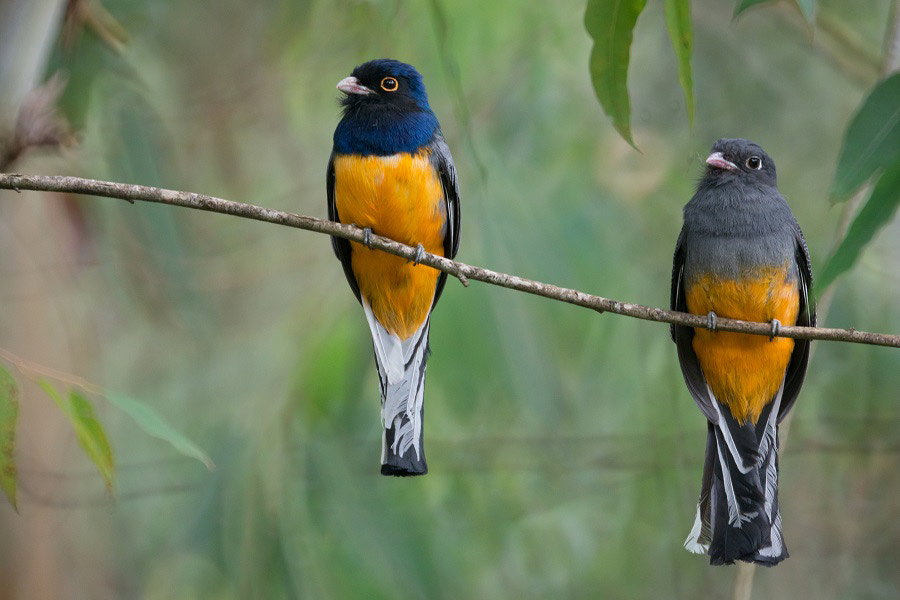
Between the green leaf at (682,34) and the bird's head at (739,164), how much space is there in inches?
33.7

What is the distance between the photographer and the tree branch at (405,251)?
2.36 m

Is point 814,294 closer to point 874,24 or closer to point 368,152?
point 368,152

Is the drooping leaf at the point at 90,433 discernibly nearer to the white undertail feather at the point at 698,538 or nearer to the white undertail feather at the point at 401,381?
the white undertail feather at the point at 401,381

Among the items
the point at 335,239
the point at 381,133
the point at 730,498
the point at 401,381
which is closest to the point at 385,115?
the point at 381,133

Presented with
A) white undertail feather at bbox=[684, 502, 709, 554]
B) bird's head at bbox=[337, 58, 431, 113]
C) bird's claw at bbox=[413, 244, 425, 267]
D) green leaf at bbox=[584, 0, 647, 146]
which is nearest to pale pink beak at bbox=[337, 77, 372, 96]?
bird's head at bbox=[337, 58, 431, 113]

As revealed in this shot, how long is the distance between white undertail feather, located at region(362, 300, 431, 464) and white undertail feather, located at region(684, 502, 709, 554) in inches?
31.6

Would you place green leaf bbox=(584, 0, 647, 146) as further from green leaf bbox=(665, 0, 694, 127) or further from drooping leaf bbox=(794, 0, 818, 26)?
drooping leaf bbox=(794, 0, 818, 26)

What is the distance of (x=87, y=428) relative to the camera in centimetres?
276

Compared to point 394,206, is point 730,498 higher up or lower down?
lower down

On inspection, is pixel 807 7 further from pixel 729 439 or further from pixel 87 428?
pixel 87 428

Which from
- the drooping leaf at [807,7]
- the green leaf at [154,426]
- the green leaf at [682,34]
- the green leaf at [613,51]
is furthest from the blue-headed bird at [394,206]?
the drooping leaf at [807,7]

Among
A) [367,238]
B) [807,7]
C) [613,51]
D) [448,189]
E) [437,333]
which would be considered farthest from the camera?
[437,333]

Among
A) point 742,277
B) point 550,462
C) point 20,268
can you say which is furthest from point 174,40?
point 742,277

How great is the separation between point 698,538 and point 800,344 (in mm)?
888
